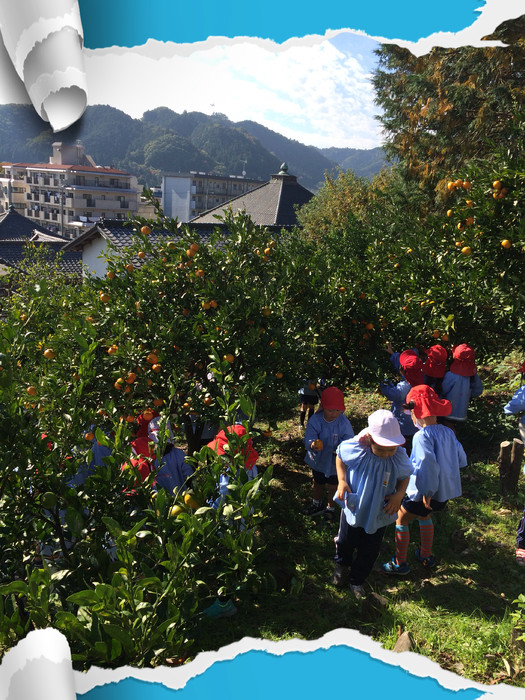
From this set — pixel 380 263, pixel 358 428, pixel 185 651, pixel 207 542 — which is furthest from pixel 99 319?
pixel 358 428

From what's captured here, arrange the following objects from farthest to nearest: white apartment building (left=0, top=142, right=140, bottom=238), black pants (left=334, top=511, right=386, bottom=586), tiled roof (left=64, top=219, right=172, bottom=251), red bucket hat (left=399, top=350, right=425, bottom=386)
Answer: white apartment building (left=0, top=142, right=140, bottom=238) → tiled roof (left=64, top=219, right=172, bottom=251) → red bucket hat (left=399, top=350, right=425, bottom=386) → black pants (left=334, top=511, right=386, bottom=586)

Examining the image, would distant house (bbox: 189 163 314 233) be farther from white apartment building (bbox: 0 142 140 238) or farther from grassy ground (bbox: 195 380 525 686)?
white apartment building (bbox: 0 142 140 238)

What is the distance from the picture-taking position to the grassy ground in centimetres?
236

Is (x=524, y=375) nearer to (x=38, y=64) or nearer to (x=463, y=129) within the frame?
(x=463, y=129)

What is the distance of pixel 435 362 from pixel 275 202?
19.5 metres

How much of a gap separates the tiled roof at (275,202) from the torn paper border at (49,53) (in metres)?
20.4

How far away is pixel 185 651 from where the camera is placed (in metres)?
1.36

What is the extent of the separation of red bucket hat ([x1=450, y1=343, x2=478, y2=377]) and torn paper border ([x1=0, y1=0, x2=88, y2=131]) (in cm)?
407

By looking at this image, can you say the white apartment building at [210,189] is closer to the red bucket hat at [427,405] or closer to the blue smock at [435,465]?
the red bucket hat at [427,405]

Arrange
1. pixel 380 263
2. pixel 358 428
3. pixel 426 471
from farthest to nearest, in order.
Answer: pixel 358 428
pixel 380 263
pixel 426 471

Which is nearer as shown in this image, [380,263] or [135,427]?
[135,427]

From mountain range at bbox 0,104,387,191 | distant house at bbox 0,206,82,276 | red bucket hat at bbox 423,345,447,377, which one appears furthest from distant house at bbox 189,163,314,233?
red bucket hat at bbox 423,345,447,377

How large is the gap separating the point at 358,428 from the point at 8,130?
537cm

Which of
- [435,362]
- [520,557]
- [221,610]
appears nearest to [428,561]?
[520,557]
